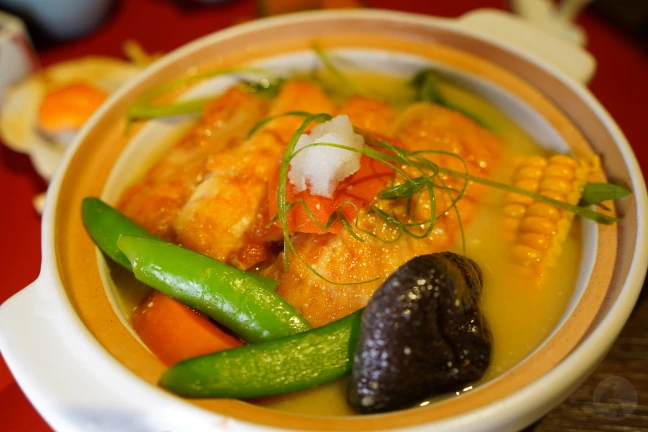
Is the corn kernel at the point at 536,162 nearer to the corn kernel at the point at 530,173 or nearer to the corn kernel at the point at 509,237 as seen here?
the corn kernel at the point at 530,173

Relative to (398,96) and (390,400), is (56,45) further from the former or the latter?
(390,400)

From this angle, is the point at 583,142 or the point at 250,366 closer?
the point at 250,366

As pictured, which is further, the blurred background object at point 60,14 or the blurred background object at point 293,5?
the blurred background object at point 60,14

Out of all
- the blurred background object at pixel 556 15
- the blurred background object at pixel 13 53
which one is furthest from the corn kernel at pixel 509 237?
the blurred background object at pixel 13 53

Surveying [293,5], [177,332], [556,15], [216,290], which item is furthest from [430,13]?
[177,332]

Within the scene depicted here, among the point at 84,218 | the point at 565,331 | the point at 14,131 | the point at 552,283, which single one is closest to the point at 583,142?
the point at 552,283

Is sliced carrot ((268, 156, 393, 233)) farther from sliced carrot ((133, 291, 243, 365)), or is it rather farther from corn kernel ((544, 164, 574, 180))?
corn kernel ((544, 164, 574, 180))

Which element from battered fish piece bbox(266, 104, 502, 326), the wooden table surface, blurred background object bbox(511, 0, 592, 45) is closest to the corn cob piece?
battered fish piece bbox(266, 104, 502, 326)
